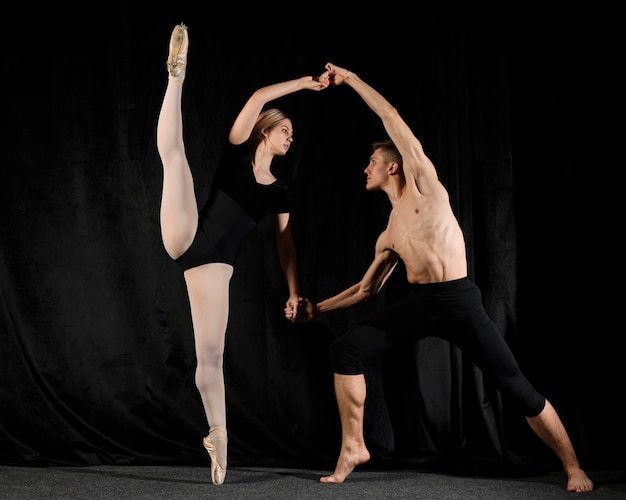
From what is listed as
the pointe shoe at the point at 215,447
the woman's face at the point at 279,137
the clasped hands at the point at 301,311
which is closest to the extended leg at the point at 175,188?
the woman's face at the point at 279,137

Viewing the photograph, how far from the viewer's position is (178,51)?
3643 mm

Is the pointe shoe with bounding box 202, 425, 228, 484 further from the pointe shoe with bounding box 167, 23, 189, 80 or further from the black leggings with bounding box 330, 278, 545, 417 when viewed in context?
the pointe shoe with bounding box 167, 23, 189, 80

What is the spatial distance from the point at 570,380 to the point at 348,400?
4.24 feet

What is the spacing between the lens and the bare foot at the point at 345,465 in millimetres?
3855

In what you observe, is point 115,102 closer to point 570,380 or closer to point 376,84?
point 376,84

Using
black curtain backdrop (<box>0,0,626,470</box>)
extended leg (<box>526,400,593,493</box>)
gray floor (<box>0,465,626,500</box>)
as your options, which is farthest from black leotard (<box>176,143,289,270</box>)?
extended leg (<box>526,400,593,493</box>)

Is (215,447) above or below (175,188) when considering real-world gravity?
below

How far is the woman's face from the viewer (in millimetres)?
3965

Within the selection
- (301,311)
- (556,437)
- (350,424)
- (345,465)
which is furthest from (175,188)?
(556,437)

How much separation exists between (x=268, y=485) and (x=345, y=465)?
0.39 meters

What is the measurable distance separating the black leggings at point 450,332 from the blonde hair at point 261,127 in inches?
41.6

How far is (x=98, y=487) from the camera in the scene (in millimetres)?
3822

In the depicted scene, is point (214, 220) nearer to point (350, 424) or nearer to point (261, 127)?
point (261, 127)

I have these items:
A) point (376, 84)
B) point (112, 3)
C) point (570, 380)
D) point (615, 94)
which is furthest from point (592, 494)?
point (112, 3)
